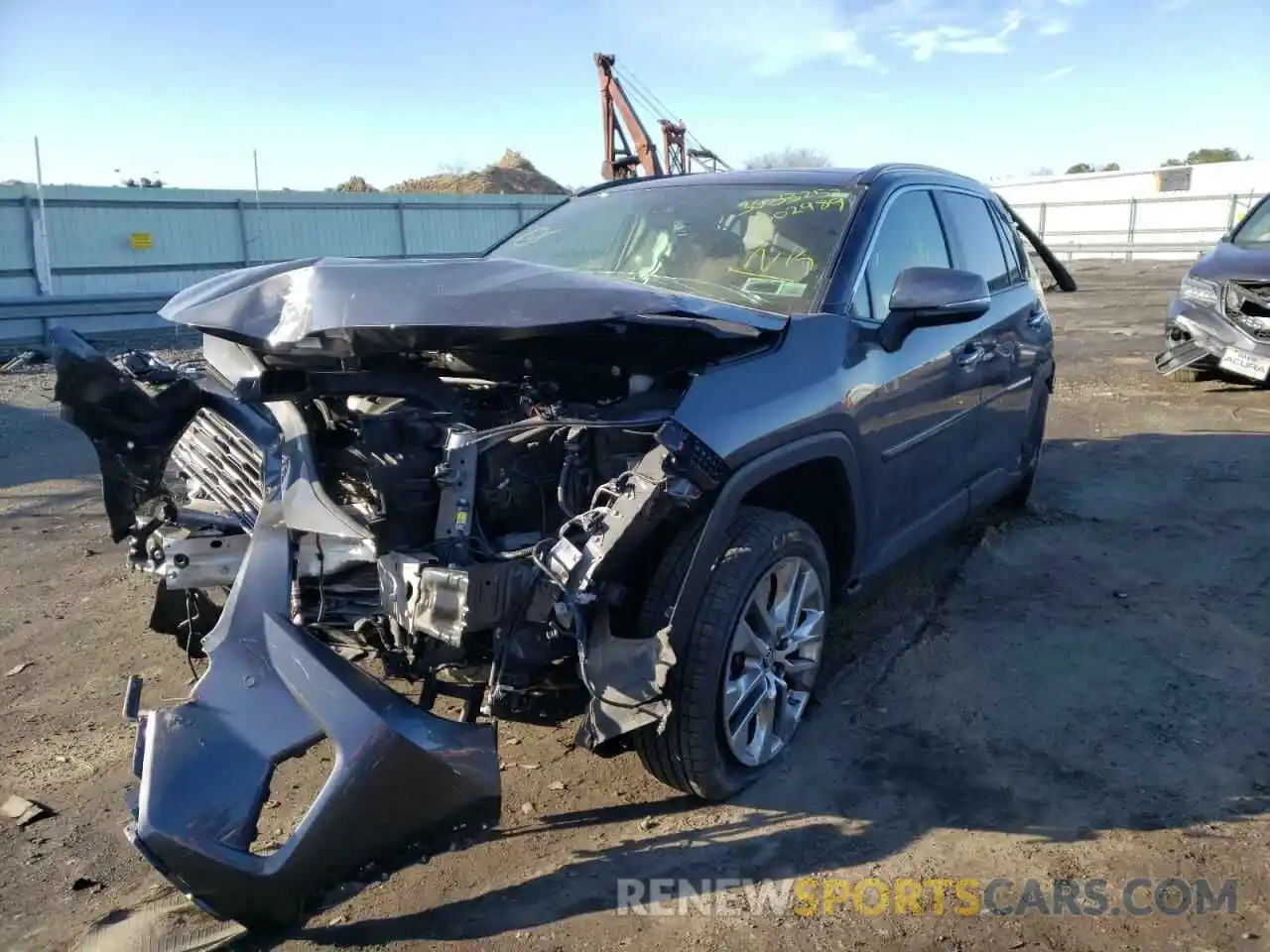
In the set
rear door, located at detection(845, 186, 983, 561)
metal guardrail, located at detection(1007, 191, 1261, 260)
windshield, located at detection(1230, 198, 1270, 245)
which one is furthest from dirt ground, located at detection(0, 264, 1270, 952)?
metal guardrail, located at detection(1007, 191, 1261, 260)

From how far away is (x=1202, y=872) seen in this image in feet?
8.62

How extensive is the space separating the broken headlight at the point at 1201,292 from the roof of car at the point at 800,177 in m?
5.69

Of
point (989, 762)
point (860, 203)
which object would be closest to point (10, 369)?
point (860, 203)

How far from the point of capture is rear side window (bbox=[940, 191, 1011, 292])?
4.46 metres

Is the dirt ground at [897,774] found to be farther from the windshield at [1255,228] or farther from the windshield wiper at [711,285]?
the windshield at [1255,228]

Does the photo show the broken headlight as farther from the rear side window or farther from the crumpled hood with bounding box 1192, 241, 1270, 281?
the rear side window

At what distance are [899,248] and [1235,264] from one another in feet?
21.9

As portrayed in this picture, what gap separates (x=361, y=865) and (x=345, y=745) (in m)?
0.29

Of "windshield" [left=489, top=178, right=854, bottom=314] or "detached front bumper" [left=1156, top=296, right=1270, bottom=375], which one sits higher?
"windshield" [left=489, top=178, right=854, bottom=314]

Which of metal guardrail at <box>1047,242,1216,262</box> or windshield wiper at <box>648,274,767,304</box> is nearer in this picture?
windshield wiper at <box>648,274,767,304</box>

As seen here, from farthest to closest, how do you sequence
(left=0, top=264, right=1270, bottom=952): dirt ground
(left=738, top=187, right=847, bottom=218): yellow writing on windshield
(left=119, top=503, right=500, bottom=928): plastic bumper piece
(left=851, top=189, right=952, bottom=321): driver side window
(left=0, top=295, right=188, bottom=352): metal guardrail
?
(left=0, top=295, right=188, bottom=352): metal guardrail
(left=738, top=187, right=847, bottom=218): yellow writing on windshield
(left=851, top=189, right=952, bottom=321): driver side window
(left=0, top=264, right=1270, bottom=952): dirt ground
(left=119, top=503, right=500, bottom=928): plastic bumper piece

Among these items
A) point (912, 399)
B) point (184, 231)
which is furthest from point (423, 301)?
point (184, 231)

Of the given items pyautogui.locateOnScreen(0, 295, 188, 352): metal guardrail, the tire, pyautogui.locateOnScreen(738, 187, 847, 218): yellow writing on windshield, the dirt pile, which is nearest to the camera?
the tire

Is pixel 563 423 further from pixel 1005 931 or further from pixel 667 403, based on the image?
pixel 1005 931
